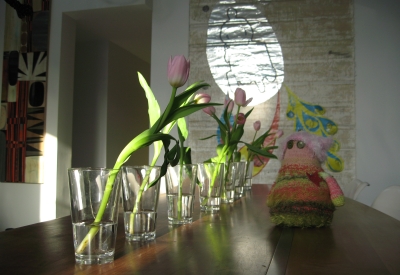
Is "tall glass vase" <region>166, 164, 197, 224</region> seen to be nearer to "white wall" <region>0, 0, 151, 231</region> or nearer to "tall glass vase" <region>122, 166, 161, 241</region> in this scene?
"tall glass vase" <region>122, 166, 161, 241</region>

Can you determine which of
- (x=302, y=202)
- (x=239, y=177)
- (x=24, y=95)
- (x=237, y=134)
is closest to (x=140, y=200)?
(x=302, y=202)

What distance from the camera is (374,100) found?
11.7 feet

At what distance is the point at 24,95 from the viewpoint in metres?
4.12

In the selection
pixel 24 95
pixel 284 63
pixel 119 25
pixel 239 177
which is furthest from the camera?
pixel 119 25

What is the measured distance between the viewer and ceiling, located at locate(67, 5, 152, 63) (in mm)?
4055

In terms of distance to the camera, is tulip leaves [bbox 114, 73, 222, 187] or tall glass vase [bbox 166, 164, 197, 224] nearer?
tulip leaves [bbox 114, 73, 222, 187]

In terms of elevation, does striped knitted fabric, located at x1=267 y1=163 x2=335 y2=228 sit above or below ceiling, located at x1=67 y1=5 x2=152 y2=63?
below

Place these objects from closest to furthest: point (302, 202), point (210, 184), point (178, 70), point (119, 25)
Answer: point (178, 70), point (302, 202), point (210, 184), point (119, 25)

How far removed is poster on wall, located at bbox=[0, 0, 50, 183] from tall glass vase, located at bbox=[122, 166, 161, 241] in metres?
3.60

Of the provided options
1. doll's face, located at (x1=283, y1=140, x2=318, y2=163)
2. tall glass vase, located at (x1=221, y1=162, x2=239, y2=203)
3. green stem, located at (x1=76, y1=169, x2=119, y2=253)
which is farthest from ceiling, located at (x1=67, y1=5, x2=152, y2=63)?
green stem, located at (x1=76, y1=169, x2=119, y2=253)

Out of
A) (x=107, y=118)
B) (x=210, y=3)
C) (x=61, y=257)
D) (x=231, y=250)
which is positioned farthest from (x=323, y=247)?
(x=107, y=118)

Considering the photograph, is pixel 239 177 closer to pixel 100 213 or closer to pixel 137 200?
pixel 137 200

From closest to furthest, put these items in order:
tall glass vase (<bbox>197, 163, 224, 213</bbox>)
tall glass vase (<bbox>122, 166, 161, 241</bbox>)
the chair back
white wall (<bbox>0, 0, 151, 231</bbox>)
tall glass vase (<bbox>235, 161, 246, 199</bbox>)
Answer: tall glass vase (<bbox>122, 166, 161, 241</bbox>)
tall glass vase (<bbox>197, 163, 224, 213</bbox>)
tall glass vase (<bbox>235, 161, 246, 199</bbox>)
the chair back
white wall (<bbox>0, 0, 151, 231</bbox>)

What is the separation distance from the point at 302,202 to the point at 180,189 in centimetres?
26
